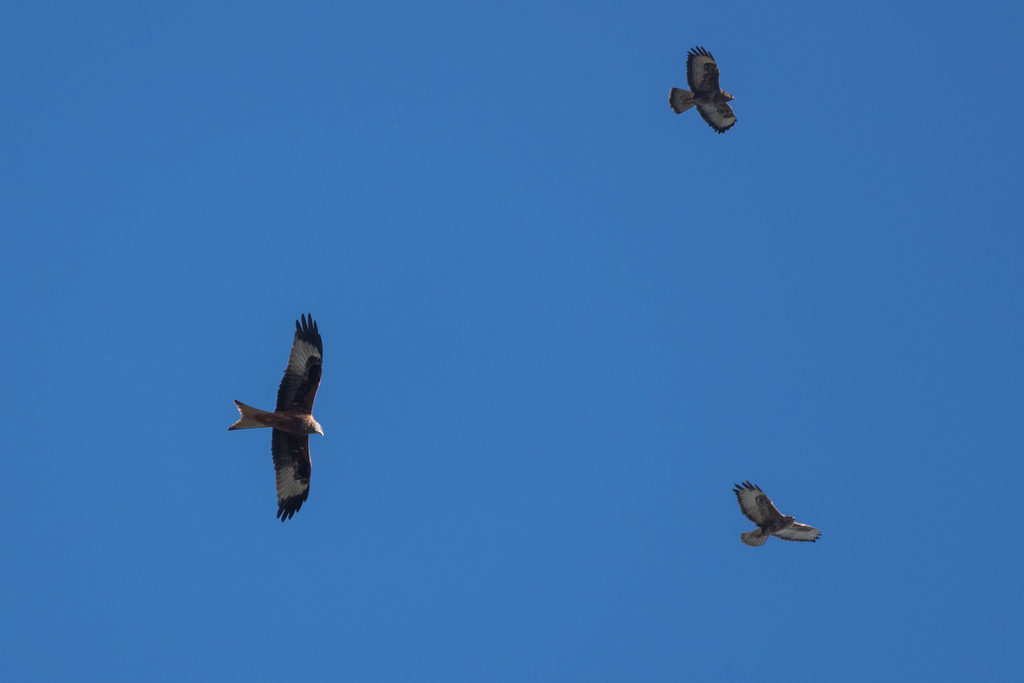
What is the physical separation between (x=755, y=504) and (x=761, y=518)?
0.29 meters

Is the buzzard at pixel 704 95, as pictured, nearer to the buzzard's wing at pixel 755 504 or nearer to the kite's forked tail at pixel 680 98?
the kite's forked tail at pixel 680 98

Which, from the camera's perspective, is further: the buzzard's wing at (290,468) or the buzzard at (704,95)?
the buzzard at (704,95)

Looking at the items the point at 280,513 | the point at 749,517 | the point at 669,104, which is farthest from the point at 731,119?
the point at 280,513

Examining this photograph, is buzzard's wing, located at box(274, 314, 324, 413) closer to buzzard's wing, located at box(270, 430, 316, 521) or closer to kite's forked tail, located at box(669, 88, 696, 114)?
buzzard's wing, located at box(270, 430, 316, 521)

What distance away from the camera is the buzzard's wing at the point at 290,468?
1338 centimetres

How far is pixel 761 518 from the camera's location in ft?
49.0

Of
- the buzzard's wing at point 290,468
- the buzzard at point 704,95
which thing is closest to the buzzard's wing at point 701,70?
the buzzard at point 704,95

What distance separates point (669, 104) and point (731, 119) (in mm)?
1273

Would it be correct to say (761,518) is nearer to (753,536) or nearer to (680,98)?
(753,536)

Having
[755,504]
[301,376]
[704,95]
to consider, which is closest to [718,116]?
[704,95]

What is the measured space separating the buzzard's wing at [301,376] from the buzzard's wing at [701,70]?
8.63 metres

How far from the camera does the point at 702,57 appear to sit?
16.2 meters

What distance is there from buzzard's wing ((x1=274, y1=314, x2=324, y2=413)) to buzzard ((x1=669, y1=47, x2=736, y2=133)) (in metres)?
8.32

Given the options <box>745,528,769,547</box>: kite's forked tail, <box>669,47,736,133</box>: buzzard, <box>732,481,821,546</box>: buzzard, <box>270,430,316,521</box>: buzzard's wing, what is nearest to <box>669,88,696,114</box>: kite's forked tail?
<box>669,47,736,133</box>: buzzard
